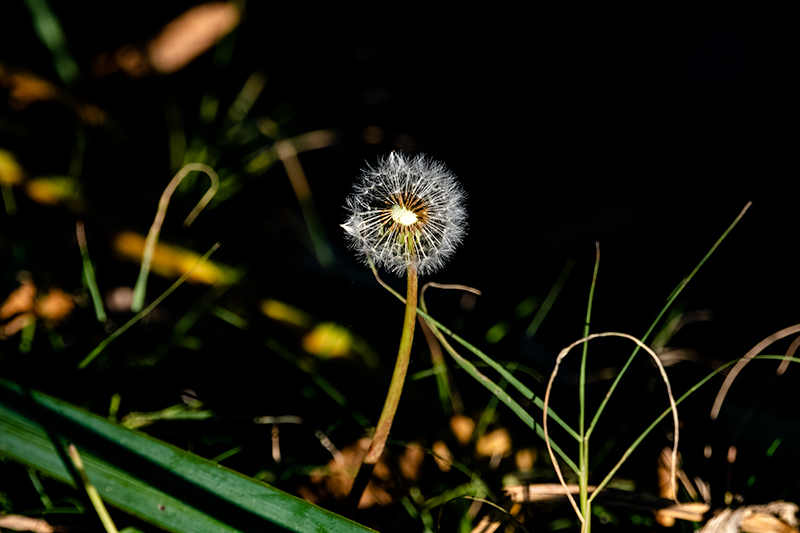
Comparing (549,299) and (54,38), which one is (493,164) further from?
(54,38)

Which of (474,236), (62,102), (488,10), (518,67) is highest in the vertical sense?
(488,10)

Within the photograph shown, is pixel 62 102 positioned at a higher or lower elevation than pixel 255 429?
higher

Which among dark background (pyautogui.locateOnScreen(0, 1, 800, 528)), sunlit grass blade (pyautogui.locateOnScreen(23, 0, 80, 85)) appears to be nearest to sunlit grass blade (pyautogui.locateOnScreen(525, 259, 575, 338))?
dark background (pyautogui.locateOnScreen(0, 1, 800, 528))

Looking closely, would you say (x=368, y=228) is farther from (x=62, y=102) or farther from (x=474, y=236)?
(x=62, y=102)

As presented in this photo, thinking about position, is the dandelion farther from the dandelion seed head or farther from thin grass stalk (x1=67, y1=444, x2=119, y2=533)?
thin grass stalk (x1=67, y1=444, x2=119, y2=533)

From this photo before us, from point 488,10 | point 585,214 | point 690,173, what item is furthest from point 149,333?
point 690,173

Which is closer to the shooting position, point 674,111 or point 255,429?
point 255,429
